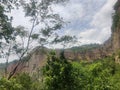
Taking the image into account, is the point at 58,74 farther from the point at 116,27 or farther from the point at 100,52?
the point at 100,52

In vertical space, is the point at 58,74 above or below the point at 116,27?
below

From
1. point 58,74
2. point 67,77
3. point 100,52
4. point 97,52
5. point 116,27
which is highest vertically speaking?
point 116,27

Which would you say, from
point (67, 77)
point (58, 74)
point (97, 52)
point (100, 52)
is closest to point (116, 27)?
point (100, 52)

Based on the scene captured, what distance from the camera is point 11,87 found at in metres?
26.3

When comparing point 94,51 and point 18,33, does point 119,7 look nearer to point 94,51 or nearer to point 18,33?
point 94,51

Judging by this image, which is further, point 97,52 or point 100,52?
point 97,52

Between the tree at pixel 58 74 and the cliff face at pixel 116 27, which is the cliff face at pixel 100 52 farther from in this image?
the tree at pixel 58 74

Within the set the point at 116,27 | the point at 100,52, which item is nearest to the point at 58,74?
the point at 116,27

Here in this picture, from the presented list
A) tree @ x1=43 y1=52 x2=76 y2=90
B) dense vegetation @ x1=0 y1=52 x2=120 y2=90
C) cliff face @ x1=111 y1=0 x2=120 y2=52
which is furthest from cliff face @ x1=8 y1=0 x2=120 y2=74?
tree @ x1=43 y1=52 x2=76 y2=90

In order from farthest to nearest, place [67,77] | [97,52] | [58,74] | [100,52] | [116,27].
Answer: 1. [97,52]
2. [100,52]
3. [116,27]
4. [67,77]
5. [58,74]

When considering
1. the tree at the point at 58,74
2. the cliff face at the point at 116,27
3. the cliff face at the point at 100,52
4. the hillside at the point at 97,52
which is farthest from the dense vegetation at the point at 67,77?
the hillside at the point at 97,52

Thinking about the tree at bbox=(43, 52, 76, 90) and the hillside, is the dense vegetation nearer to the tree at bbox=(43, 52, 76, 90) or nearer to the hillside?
the tree at bbox=(43, 52, 76, 90)

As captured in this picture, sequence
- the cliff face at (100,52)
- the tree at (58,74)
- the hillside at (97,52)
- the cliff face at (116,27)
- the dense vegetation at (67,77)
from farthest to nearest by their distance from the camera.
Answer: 1. the hillside at (97,52)
2. the cliff face at (100,52)
3. the cliff face at (116,27)
4. the dense vegetation at (67,77)
5. the tree at (58,74)

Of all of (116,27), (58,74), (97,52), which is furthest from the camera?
(97,52)
